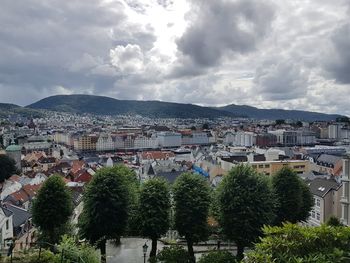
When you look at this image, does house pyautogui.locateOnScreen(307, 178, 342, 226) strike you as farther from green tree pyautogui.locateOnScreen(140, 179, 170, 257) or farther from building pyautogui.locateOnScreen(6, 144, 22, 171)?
building pyautogui.locateOnScreen(6, 144, 22, 171)

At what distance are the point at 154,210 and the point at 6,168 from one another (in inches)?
2824

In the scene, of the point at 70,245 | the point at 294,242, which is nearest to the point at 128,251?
the point at 70,245

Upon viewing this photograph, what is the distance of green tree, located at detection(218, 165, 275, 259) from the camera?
37.2 metres

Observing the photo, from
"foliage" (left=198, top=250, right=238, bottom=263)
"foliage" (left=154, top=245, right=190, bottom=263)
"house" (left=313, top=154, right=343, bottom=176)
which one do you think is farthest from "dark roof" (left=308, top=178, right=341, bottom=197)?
"house" (left=313, top=154, right=343, bottom=176)

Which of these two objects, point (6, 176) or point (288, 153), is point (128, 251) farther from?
point (288, 153)

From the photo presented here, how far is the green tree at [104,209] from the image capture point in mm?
38125

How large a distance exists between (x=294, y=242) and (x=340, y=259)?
1.88 meters

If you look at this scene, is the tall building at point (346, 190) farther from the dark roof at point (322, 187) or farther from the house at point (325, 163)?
the house at point (325, 163)

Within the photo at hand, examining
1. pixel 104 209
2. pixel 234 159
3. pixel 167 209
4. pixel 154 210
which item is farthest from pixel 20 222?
pixel 234 159

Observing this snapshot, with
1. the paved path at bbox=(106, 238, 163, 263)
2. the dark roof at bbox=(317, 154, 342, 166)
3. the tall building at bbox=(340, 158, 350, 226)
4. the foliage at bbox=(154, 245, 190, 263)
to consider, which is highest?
the tall building at bbox=(340, 158, 350, 226)

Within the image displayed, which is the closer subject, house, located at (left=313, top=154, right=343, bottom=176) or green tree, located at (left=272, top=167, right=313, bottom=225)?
green tree, located at (left=272, top=167, right=313, bottom=225)

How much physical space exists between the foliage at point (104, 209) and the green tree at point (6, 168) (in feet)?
217

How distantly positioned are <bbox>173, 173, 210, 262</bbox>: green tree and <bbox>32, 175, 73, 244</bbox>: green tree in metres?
11.0

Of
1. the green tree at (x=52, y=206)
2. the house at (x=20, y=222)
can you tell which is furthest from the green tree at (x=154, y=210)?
the house at (x=20, y=222)
